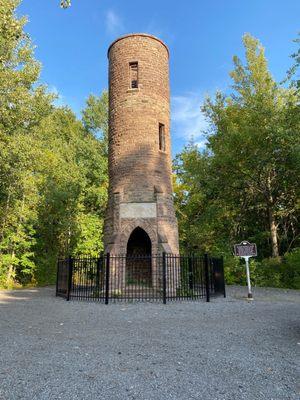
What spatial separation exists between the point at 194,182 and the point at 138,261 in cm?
1184

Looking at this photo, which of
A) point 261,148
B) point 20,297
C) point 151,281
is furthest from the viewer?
point 261,148

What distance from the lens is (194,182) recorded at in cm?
2492

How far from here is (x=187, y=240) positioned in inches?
989

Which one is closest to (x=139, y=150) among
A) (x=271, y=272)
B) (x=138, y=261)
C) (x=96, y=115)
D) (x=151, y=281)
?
(x=138, y=261)

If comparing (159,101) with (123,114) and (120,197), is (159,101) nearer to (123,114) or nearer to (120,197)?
(123,114)

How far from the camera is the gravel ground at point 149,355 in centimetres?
345

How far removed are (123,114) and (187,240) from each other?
13685mm

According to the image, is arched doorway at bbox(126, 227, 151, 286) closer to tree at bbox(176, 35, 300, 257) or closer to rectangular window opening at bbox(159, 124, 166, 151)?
rectangular window opening at bbox(159, 124, 166, 151)

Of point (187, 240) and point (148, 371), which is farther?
point (187, 240)

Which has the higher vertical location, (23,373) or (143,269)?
(143,269)

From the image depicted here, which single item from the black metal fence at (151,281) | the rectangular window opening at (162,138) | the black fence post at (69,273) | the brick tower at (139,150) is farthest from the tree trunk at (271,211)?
the black fence post at (69,273)

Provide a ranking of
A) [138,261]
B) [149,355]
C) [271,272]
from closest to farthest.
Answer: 1. [149,355]
2. [138,261]
3. [271,272]

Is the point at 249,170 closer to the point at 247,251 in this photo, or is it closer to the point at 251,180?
the point at 251,180

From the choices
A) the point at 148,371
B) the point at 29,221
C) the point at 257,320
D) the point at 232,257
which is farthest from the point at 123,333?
the point at 29,221
